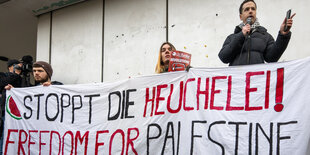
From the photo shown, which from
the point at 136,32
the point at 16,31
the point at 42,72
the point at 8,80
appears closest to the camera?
the point at 42,72

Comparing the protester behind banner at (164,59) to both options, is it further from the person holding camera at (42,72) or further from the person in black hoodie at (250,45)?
the person holding camera at (42,72)

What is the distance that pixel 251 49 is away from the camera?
315 cm

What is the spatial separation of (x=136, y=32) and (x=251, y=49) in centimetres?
261

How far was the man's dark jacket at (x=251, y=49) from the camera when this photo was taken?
10.1 feet

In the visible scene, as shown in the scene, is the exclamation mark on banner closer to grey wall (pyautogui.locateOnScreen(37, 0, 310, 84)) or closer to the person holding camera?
grey wall (pyautogui.locateOnScreen(37, 0, 310, 84))

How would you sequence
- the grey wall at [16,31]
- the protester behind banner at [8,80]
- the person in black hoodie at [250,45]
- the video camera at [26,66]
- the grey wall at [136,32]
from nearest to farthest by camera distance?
A: the person in black hoodie at [250,45] < the grey wall at [136,32] < the protester behind banner at [8,80] < the video camera at [26,66] < the grey wall at [16,31]

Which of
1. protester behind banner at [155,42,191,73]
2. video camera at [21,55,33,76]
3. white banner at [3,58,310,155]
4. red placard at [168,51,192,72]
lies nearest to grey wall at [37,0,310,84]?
protester behind banner at [155,42,191,73]

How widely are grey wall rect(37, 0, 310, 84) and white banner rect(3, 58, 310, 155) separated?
1.31 meters

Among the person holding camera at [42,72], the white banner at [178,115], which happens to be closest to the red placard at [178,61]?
the white banner at [178,115]

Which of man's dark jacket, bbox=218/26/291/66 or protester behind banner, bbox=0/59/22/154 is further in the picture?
protester behind banner, bbox=0/59/22/154

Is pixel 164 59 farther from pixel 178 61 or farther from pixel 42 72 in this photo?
pixel 42 72

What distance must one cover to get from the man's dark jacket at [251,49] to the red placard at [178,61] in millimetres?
416

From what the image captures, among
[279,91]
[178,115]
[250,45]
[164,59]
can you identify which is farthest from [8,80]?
[279,91]

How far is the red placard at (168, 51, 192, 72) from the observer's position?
135 inches
